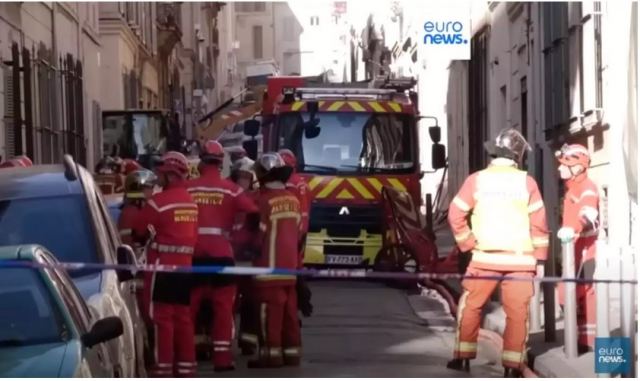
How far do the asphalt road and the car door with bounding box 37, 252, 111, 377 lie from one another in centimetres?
453

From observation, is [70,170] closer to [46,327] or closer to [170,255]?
[170,255]

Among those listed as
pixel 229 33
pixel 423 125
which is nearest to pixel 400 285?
pixel 423 125

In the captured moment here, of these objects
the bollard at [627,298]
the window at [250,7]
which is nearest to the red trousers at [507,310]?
the bollard at [627,298]

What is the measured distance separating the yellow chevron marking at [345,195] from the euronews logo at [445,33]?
357 centimetres

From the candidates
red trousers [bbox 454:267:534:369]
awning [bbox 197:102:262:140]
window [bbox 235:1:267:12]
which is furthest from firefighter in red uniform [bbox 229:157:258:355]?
window [bbox 235:1:267:12]

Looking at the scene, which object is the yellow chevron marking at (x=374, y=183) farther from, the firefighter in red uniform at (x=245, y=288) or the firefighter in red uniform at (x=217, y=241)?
the firefighter in red uniform at (x=217, y=241)

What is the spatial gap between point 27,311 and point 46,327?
0.59 feet

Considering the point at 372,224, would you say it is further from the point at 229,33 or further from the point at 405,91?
the point at 229,33

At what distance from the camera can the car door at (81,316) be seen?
24.0 feet

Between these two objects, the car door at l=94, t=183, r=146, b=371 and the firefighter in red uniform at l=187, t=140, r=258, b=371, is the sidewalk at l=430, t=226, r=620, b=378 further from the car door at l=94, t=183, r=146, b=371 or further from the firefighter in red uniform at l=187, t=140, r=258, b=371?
the car door at l=94, t=183, r=146, b=371

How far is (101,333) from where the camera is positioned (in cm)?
734

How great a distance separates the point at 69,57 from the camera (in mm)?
30094

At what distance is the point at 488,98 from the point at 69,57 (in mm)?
8389

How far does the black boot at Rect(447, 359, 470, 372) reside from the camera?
40.4 feet
